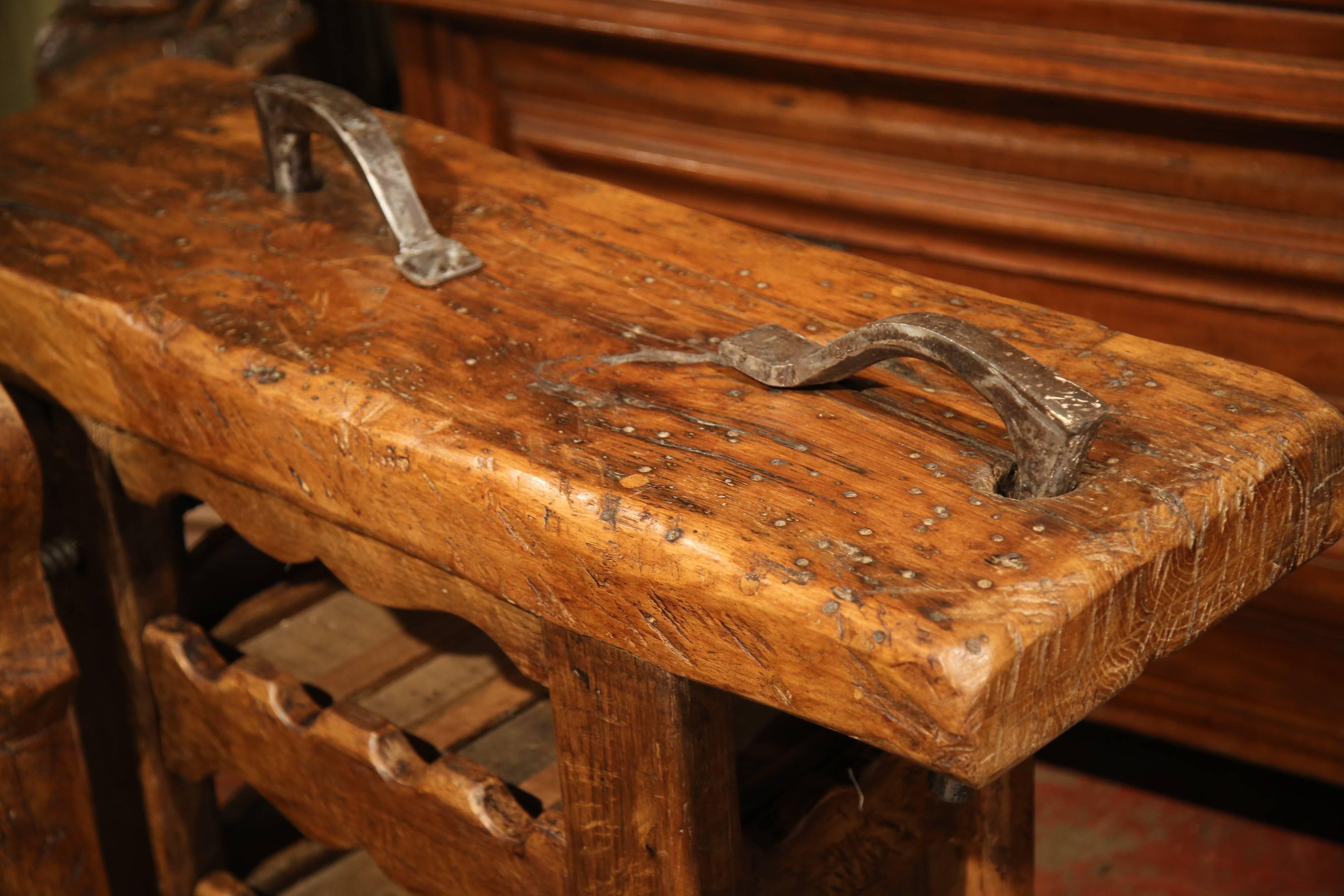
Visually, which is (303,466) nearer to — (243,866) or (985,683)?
(985,683)

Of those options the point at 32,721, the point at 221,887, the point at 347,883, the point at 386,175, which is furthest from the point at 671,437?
the point at 347,883

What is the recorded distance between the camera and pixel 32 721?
1.15 meters

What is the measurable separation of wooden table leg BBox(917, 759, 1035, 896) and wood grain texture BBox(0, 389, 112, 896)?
69 cm

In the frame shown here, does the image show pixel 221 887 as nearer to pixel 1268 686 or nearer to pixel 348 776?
pixel 348 776

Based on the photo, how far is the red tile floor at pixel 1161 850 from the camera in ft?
5.50

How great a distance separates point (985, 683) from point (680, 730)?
0.79 feet

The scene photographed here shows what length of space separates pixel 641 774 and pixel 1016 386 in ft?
1.10

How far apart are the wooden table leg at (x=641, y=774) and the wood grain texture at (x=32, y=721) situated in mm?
445

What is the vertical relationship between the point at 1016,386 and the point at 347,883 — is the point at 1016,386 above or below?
above

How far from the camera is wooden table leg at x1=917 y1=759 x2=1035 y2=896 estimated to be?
3.67 ft

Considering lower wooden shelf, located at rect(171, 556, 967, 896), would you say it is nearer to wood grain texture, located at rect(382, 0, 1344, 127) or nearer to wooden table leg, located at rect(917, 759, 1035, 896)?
wooden table leg, located at rect(917, 759, 1035, 896)

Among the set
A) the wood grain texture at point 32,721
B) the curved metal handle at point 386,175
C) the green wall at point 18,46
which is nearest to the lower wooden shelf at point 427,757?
the wood grain texture at point 32,721

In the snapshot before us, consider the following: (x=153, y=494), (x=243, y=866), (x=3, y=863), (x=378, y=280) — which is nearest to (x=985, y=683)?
(x=378, y=280)

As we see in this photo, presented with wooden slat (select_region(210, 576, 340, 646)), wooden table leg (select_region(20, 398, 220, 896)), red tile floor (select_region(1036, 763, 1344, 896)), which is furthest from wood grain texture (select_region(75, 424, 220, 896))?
red tile floor (select_region(1036, 763, 1344, 896))
